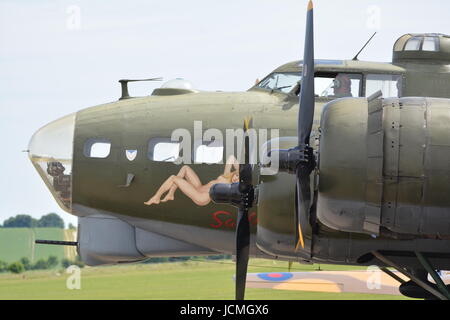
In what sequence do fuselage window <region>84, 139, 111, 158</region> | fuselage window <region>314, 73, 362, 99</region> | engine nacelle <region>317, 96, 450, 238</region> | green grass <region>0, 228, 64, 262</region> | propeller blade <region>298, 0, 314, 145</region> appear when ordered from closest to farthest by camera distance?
engine nacelle <region>317, 96, 450, 238</region> → propeller blade <region>298, 0, 314, 145</region> → fuselage window <region>84, 139, 111, 158</region> → fuselage window <region>314, 73, 362, 99</region> → green grass <region>0, 228, 64, 262</region>

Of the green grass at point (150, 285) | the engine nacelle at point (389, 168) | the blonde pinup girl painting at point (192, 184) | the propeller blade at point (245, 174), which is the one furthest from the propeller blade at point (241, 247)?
the green grass at point (150, 285)

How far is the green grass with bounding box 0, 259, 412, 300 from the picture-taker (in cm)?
3256

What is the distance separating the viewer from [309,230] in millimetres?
14102

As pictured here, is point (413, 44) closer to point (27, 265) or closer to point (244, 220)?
point (244, 220)

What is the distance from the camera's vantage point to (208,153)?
15922 mm

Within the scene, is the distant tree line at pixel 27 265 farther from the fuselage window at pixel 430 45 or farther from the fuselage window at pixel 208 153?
the fuselage window at pixel 430 45

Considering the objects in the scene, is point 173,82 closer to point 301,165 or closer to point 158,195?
point 158,195

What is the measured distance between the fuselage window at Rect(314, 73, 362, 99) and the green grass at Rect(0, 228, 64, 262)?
25.4 m

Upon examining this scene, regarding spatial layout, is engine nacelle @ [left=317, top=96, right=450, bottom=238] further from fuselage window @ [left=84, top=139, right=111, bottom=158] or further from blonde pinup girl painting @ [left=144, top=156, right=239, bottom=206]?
fuselage window @ [left=84, top=139, right=111, bottom=158]

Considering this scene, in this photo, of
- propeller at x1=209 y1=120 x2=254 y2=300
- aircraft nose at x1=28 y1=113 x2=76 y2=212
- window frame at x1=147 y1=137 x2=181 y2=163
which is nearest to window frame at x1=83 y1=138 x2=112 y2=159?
aircraft nose at x1=28 y1=113 x2=76 y2=212

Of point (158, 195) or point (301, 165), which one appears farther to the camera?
point (158, 195)

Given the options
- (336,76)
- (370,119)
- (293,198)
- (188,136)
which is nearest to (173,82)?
(188,136)

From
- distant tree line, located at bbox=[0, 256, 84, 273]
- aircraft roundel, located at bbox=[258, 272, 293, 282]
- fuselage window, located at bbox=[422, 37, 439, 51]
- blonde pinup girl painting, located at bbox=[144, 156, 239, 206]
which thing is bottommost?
distant tree line, located at bbox=[0, 256, 84, 273]
